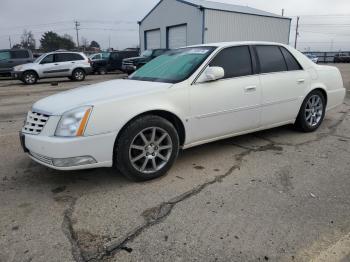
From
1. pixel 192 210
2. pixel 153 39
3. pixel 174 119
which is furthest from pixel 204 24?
pixel 192 210

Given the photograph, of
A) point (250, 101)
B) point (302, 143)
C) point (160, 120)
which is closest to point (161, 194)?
point (160, 120)

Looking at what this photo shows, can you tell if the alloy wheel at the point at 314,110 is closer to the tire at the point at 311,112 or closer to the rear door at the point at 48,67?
the tire at the point at 311,112

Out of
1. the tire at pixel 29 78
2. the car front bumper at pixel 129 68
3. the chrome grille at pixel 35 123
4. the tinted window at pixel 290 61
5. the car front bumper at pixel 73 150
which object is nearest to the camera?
the car front bumper at pixel 73 150

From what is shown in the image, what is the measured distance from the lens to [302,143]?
4.89 meters

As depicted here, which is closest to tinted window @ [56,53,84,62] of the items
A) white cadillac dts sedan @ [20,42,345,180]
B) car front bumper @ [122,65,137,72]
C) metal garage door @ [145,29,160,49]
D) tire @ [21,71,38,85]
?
tire @ [21,71,38,85]

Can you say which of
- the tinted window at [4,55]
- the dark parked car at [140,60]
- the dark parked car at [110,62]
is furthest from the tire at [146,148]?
the dark parked car at [110,62]

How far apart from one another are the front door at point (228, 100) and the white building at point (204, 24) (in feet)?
66.5

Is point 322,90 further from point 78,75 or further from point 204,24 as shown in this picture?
point 204,24

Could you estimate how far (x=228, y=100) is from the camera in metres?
4.12

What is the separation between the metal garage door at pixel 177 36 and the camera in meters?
26.1

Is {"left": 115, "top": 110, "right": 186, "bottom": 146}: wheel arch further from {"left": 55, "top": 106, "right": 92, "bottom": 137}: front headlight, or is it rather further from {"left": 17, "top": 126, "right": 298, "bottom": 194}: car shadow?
{"left": 55, "top": 106, "right": 92, "bottom": 137}: front headlight

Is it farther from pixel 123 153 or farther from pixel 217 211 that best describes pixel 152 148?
pixel 217 211

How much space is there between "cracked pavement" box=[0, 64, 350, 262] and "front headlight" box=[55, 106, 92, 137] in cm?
68

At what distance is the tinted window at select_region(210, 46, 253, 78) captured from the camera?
4.23 metres
